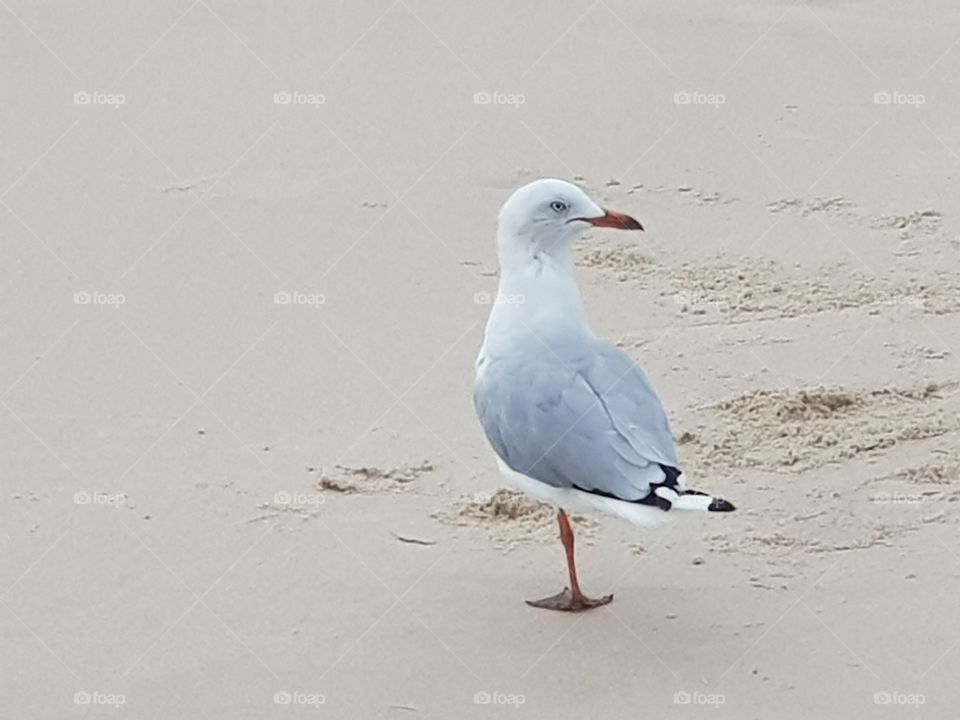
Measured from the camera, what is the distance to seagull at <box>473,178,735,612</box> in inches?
162

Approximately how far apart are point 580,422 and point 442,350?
1.55 metres

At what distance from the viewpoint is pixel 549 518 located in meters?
4.88

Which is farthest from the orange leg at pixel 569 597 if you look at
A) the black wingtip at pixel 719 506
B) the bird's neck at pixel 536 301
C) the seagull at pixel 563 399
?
the black wingtip at pixel 719 506

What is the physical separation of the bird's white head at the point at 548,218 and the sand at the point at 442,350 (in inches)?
30.0

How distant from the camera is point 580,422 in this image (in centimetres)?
421

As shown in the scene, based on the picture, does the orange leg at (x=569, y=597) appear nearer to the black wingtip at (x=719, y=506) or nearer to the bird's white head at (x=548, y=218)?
the black wingtip at (x=719, y=506)

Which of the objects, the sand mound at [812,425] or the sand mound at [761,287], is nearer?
the sand mound at [812,425]

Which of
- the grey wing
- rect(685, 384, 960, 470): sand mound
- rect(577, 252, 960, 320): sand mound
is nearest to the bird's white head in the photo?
the grey wing

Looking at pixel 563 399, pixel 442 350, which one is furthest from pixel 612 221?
pixel 442 350

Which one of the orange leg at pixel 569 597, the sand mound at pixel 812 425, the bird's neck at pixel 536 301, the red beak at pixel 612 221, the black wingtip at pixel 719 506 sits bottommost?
the orange leg at pixel 569 597

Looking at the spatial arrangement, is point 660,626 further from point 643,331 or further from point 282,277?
point 282,277

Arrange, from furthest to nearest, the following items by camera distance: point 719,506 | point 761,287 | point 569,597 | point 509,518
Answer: point 761,287 → point 509,518 → point 569,597 → point 719,506

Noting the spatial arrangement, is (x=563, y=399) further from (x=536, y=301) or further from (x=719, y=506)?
(x=719, y=506)

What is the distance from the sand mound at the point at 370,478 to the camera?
498cm
